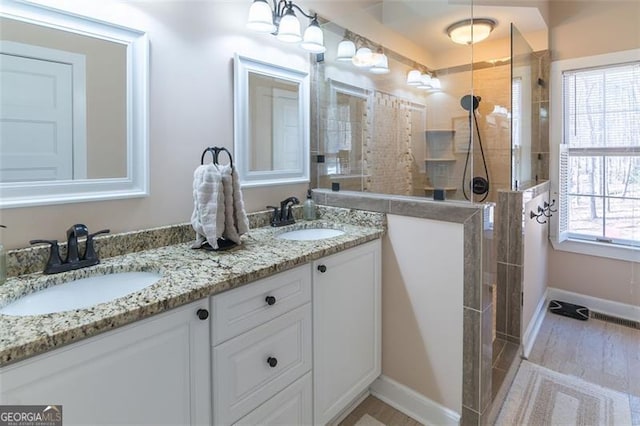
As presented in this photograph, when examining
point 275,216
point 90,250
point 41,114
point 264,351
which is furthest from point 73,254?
point 275,216

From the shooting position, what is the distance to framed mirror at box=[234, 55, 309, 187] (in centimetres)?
183

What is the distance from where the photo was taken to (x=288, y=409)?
1390 millimetres

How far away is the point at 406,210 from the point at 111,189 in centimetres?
133

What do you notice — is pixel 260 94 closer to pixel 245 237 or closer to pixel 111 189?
pixel 245 237

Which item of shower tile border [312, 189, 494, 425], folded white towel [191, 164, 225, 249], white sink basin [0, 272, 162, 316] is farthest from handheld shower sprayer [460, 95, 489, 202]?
white sink basin [0, 272, 162, 316]

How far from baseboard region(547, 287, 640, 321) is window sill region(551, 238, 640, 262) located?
0.38 metres

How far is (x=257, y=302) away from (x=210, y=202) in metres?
0.48

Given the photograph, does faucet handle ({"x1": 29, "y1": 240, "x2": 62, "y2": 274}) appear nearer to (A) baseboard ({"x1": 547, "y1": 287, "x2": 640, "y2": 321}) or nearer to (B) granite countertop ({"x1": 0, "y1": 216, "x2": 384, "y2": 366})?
(B) granite countertop ({"x1": 0, "y1": 216, "x2": 384, "y2": 366})

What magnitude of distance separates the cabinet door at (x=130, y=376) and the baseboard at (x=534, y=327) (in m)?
2.14

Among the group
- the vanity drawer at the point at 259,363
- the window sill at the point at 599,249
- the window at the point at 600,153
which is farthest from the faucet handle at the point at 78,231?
the window sill at the point at 599,249

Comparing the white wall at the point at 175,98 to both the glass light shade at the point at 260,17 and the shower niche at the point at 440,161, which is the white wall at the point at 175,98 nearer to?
the glass light shade at the point at 260,17

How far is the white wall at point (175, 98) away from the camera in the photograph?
1.32 metres

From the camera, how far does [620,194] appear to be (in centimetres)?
234

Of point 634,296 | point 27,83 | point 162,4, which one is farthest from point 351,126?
point 634,296
